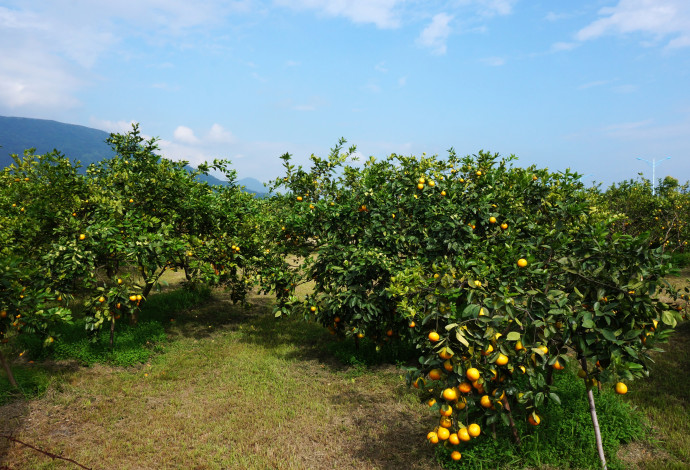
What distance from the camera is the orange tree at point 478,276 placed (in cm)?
336

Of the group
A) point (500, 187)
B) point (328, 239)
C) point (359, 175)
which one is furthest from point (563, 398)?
point (359, 175)

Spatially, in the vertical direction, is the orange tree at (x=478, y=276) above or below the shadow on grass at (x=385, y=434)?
above

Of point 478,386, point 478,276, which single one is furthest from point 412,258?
point 478,386

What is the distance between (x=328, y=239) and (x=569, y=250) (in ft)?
13.1

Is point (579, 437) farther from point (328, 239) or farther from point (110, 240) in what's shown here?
point (110, 240)

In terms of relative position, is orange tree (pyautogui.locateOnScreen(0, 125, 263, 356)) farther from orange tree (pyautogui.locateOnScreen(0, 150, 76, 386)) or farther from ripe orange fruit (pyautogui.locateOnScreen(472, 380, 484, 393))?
ripe orange fruit (pyautogui.locateOnScreen(472, 380, 484, 393))

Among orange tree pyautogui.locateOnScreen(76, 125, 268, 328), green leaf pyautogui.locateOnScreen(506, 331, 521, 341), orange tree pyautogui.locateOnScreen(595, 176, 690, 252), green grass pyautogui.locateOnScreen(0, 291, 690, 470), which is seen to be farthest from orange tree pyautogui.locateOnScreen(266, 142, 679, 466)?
orange tree pyautogui.locateOnScreen(595, 176, 690, 252)

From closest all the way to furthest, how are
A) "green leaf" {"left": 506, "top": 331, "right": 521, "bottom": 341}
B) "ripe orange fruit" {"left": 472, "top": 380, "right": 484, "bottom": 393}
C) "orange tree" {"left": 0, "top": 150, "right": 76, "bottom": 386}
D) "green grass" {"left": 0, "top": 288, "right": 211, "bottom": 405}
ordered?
"green leaf" {"left": 506, "top": 331, "right": 521, "bottom": 341} < "ripe orange fruit" {"left": 472, "top": 380, "right": 484, "bottom": 393} < "orange tree" {"left": 0, "top": 150, "right": 76, "bottom": 386} < "green grass" {"left": 0, "top": 288, "right": 211, "bottom": 405}

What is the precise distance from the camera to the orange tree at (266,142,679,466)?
3357 mm

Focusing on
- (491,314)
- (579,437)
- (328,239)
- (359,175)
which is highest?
(359,175)

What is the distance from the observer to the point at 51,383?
6.05 m

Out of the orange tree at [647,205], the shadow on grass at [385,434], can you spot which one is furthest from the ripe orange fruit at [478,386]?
the orange tree at [647,205]

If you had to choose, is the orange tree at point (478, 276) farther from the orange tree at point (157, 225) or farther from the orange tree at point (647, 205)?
the orange tree at point (647, 205)

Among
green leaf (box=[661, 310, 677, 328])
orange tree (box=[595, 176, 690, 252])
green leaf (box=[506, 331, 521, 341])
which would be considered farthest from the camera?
orange tree (box=[595, 176, 690, 252])
